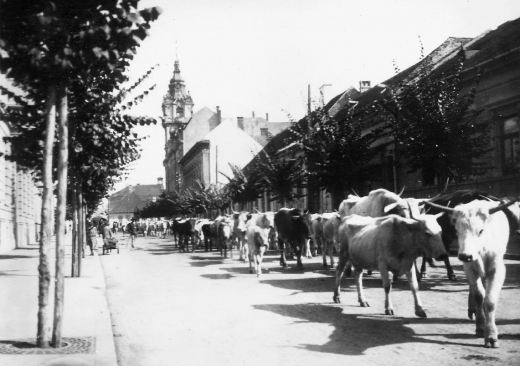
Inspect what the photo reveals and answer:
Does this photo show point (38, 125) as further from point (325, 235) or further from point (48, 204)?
point (325, 235)

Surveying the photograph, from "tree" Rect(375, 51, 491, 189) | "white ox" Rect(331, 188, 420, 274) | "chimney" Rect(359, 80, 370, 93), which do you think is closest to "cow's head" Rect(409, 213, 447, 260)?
"white ox" Rect(331, 188, 420, 274)

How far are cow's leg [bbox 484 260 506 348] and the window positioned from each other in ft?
42.1

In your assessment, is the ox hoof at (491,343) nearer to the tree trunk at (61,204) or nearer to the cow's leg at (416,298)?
the cow's leg at (416,298)

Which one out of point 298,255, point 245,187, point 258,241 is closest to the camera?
point 258,241

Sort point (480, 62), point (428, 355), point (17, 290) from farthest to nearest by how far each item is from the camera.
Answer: point (480, 62), point (17, 290), point (428, 355)

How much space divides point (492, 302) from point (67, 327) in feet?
19.0

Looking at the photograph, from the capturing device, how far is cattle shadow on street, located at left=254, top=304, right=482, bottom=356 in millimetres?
6980

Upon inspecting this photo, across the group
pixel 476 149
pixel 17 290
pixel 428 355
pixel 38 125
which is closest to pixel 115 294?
pixel 17 290

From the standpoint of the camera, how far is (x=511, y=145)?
1952 centimetres

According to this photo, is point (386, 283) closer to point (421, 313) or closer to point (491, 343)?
point (421, 313)

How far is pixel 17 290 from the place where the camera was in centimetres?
1276

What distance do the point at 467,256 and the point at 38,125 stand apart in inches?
389

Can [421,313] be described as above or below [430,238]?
below

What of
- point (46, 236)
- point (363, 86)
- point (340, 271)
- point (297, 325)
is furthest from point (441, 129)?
point (363, 86)
